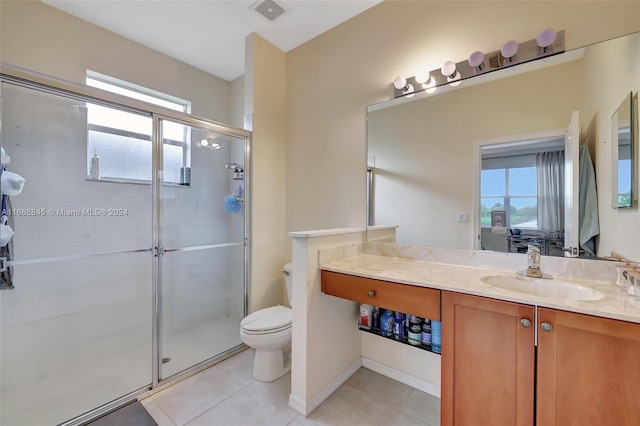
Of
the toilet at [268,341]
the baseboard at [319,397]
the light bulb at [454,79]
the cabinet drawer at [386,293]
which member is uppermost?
the light bulb at [454,79]

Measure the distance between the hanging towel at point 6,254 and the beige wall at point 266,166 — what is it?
1.45m

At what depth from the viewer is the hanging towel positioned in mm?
1480

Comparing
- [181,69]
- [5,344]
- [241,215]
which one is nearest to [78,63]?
[181,69]

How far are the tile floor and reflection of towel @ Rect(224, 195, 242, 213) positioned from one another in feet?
4.36

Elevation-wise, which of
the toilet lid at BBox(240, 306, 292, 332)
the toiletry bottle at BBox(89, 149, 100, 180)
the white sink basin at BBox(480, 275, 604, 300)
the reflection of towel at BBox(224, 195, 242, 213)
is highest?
the toiletry bottle at BBox(89, 149, 100, 180)

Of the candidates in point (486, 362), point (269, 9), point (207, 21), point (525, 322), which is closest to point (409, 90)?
point (269, 9)

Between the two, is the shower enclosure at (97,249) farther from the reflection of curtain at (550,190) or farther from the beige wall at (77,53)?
the reflection of curtain at (550,190)

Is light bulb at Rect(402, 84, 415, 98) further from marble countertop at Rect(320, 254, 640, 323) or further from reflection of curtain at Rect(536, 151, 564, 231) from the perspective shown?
marble countertop at Rect(320, 254, 640, 323)

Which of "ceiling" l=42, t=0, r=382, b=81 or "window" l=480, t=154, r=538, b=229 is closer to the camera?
"window" l=480, t=154, r=538, b=229

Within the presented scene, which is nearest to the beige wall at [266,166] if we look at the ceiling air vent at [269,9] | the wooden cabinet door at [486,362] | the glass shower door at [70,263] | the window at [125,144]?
the ceiling air vent at [269,9]

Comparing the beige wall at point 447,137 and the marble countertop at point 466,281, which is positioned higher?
the beige wall at point 447,137

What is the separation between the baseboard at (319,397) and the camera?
161 cm

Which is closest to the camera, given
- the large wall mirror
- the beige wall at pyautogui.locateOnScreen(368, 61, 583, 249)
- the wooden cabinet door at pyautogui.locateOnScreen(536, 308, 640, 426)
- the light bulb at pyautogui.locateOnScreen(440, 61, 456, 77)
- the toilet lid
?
the wooden cabinet door at pyautogui.locateOnScreen(536, 308, 640, 426)

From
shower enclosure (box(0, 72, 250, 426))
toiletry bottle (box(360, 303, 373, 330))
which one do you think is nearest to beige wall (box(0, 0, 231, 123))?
shower enclosure (box(0, 72, 250, 426))
